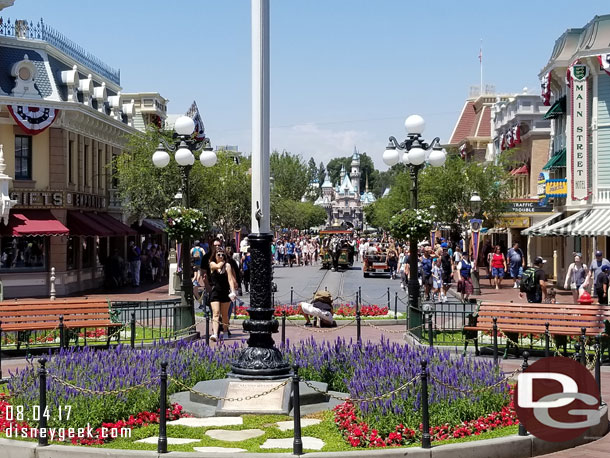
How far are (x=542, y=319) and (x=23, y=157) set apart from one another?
23.6 m

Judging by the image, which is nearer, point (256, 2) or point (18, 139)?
point (256, 2)

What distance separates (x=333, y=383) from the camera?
12086 mm

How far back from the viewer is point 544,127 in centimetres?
4891

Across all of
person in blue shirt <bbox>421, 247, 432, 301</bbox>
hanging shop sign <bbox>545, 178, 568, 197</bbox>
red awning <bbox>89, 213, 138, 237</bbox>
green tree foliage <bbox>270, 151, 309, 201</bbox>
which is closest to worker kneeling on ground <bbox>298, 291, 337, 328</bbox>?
person in blue shirt <bbox>421, 247, 432, 301</bbox>

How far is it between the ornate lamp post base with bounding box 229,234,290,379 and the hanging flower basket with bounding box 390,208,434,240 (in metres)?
10.4

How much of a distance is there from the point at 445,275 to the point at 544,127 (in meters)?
22.9

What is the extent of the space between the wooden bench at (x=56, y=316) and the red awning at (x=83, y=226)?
17.7 m

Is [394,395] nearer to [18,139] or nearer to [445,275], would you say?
[445,275]

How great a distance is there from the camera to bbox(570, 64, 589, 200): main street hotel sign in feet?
107

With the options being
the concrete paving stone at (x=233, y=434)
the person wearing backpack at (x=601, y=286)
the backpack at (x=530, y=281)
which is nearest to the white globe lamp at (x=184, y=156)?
the backpack at (x=530, y=281)

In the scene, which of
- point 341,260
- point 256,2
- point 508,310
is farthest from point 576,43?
point 256,2

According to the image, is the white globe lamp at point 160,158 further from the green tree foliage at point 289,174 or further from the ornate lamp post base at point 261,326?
the green tree foliage at point 289,174

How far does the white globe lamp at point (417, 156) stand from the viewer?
67.8 feet
